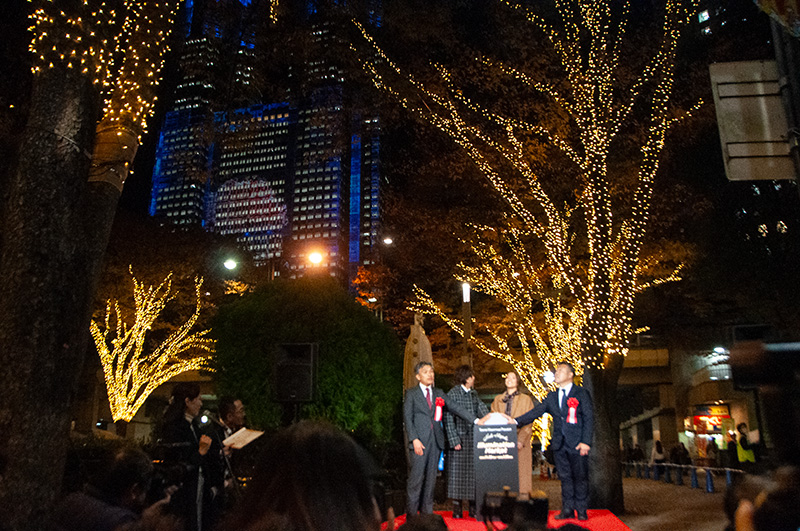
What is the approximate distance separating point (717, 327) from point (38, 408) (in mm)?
23514

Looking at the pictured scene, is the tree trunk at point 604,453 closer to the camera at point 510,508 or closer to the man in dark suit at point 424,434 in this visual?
the man in dark suit at point 424,434

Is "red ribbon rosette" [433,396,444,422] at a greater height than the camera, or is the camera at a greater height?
"red ribbon rosette" [433,396,444,422]

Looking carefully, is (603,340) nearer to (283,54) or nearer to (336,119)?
(336,119)

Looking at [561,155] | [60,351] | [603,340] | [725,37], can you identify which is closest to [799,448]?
[60,351]

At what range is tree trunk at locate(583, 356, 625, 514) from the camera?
33.9 ft

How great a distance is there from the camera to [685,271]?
1395cm

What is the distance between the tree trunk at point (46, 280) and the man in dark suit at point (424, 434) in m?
3.55

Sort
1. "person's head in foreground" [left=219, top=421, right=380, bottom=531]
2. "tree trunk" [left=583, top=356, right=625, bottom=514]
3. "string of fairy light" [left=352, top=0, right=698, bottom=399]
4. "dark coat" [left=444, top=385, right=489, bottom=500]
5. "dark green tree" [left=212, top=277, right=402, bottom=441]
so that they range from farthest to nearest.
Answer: "dark green tree" [left=212, top=277, right=402, bottom=441] < "string of fairy light" [left=352, top=0, right=698, bottom=399] < "tree trunk" [left=583, top=356, right=625, bottom=514] < "dark coat" [left=444, top=385, right=489, bottom=500] < "person's head in foreground" [left=219, top=421, right=380, bottom=531]

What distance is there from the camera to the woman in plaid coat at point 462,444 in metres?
7.55

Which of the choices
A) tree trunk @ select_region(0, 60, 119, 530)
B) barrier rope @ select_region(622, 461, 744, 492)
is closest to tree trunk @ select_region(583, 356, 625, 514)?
barrier rope @ select_region(622, 461, 744, 492)

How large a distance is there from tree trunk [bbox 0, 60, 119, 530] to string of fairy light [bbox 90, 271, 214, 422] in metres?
16.4

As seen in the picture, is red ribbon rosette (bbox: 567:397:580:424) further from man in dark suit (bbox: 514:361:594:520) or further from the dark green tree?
the dark green tree

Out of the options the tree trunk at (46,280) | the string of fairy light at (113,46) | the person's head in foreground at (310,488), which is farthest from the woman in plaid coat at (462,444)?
the person's head in foreground at (310,488)

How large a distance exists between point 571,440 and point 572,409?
344mm
